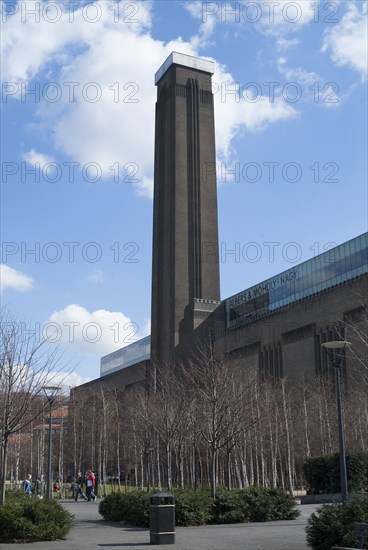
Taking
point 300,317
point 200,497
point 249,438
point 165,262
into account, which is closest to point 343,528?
point 200,497

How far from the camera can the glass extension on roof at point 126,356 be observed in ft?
346

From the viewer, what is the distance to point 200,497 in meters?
22.7

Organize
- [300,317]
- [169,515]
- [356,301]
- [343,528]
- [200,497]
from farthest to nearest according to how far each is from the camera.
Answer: [300,317]
[356,301]
[200,497]
[169,515]
[343,528]

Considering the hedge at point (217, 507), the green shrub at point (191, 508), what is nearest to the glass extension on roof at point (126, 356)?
the hedge at point (217, 507)

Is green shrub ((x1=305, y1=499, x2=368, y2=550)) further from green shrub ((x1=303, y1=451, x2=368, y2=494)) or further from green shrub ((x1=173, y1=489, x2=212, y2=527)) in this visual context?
green shrub ((x1=303, y1=451, x2=368, y2=494))

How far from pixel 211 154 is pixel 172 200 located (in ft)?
30.3

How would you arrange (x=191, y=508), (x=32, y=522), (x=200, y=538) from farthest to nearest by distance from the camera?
(x=191, y=508), (x=200, y=538), (x=32, y=522)

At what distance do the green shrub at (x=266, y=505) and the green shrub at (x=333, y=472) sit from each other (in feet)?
35.7

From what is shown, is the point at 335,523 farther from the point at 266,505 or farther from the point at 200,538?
the point at 266,505

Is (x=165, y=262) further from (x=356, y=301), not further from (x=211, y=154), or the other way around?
(x=356, y=301)

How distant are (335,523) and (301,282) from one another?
57094mm

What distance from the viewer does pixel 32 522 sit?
18.5 meters

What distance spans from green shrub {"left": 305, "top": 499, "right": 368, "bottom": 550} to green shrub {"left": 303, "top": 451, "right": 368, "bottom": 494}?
805 inches

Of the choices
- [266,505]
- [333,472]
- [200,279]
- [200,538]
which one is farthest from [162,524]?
[200,279]
